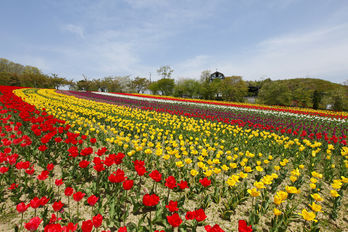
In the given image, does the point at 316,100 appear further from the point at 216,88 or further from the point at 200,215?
the point at 200,215

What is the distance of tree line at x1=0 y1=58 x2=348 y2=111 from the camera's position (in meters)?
33.5

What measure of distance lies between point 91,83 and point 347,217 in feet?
257

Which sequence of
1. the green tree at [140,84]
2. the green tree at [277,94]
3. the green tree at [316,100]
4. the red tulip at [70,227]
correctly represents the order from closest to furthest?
the red tulip at [70,227] → the green tree at [316,100] → the green tree at [277,94] → the green tree at [140,84]

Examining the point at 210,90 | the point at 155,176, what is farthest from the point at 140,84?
the point at 155,176

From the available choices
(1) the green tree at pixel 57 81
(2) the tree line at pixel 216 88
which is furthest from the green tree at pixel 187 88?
(1) the green tree at pixel 57 81

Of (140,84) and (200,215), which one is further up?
(140,84)

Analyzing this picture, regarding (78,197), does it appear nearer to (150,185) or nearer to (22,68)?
(150,185)

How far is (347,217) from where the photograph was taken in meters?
3.36

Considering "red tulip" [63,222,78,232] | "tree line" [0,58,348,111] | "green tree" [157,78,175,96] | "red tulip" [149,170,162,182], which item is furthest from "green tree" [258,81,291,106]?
"red tulip" [63,222,78,232]

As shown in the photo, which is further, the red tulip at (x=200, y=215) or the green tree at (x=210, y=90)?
the green tree at (x=210, y=90)

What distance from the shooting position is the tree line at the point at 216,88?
3353 cm

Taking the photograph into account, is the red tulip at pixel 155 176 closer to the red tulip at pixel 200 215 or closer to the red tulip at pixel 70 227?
the red tulip at pixel 200 215

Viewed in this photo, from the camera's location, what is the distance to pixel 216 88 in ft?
149

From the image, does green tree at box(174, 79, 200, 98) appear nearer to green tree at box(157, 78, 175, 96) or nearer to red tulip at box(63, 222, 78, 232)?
green tree at box(157, 78, 175, 96)
